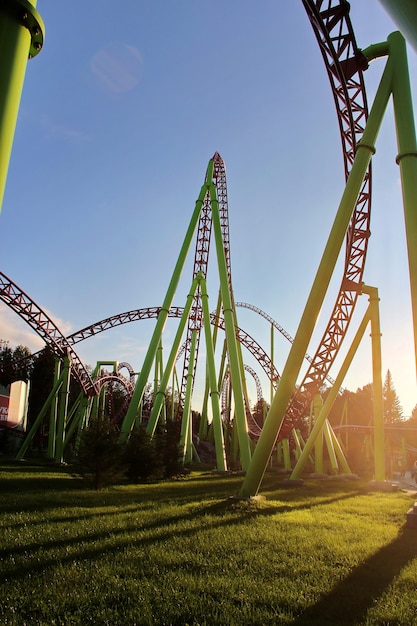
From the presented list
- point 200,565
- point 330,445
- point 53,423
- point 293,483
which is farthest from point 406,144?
point 53,423

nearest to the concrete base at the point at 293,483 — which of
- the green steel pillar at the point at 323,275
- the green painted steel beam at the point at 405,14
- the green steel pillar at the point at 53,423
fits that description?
the green steel pillar at the point at 323,275

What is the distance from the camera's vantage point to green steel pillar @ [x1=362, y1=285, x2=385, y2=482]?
17.5m

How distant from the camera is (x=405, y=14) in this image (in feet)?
5.11

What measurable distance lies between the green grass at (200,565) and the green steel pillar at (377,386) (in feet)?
26.1

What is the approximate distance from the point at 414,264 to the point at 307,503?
23.2ft

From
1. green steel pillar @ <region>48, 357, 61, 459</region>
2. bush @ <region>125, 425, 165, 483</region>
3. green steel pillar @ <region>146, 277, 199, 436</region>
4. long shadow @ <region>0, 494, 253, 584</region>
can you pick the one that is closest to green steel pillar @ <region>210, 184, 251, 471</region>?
bush @ <region>125, 425, 165, 483</region>

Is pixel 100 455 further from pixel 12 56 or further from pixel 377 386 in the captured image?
pixel 12 56

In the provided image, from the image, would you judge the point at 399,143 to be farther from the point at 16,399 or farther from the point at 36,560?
the point at 16,399

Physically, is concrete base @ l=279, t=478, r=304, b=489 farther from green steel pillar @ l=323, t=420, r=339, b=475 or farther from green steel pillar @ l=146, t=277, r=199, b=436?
green steel pillar @ l=146, t=277, r=199, b=436

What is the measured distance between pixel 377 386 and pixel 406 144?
1153cm

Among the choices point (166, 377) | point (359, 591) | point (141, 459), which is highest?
point (166, 377)

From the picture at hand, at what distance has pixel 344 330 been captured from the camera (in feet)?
63.2

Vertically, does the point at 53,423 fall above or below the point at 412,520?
above

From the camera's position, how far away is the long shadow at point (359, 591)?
3973 mm
